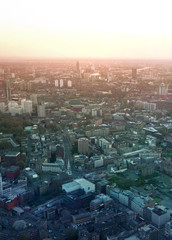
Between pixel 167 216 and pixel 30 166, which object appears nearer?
pixel 167 216

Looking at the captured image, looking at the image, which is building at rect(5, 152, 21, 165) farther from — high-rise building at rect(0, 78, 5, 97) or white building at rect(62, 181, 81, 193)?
high-rise building at rect(0, 78, 5, 97)

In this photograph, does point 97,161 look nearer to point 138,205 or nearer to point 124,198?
point 124,198

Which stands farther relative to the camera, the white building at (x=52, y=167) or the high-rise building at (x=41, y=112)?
the high-rise building at (x=41, y=112)

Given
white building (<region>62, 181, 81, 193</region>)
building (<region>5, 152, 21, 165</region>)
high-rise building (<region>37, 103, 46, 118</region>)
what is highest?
high-rise building (<region>37, 103, 46, 118</region>)

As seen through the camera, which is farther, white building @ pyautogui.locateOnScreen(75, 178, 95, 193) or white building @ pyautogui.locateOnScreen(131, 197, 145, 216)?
white building @ pyautogui.locateOnScreen(75, 178, 95, 193)

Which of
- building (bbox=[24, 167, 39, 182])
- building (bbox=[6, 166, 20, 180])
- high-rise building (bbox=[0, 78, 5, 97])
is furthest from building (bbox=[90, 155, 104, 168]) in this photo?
high-rise building (bbox=[0, 78, 5, 97])

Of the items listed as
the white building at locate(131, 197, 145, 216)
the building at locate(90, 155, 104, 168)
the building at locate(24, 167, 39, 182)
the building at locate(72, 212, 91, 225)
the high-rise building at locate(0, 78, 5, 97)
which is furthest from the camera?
the high-rise building at locate(0, 78, 5, 97)

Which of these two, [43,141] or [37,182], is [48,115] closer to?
[43,141]

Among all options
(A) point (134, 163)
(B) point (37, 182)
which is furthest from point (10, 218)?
(A) point (134, 163)

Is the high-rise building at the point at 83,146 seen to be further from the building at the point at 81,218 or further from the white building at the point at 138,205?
the building at the point at 81,218

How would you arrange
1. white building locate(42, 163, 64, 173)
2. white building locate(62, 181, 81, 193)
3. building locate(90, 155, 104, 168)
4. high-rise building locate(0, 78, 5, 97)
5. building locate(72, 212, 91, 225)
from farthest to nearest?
1. high-rise building locate(0, 78, 5, 97)
2. building locate(90, 155, 104, 168)
3. white building locate(42, 163, 64, 173)
4. white building locate(62, 181, 81, 193)
5. building locate(72, 212, 91, 225)

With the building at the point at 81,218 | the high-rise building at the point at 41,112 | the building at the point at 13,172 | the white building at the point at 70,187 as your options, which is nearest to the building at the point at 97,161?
the white building at the point at 70,187
